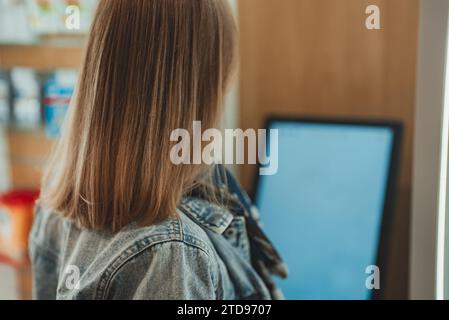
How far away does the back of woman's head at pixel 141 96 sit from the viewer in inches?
25.9

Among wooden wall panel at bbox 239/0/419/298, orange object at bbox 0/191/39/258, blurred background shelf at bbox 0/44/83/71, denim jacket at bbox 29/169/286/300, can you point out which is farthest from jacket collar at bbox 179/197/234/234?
orange object at bbox 0/191/39/258

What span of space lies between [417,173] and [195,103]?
13.6 inches

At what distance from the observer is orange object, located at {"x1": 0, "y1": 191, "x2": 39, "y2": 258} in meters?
1.07

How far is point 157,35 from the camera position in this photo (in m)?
0.66

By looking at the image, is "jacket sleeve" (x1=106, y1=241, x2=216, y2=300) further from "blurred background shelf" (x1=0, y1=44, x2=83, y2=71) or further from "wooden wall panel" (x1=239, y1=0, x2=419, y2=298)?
"blurred background shelf" (x1=0, y1=44, x2=83, y2=71)

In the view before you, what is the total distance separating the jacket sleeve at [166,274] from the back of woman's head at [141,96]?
5 cm

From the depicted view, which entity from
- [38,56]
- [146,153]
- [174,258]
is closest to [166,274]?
[174,258]

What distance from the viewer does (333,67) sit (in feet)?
3.30

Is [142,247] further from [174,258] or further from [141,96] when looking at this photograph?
[141,96]

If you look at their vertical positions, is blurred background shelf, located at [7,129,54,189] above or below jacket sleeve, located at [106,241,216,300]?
above

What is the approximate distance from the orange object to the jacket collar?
1.50 ft

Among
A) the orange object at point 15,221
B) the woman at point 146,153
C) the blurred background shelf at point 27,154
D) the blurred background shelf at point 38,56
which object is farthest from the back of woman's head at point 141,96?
the orange object at point 15,221

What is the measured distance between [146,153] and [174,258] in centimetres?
13
